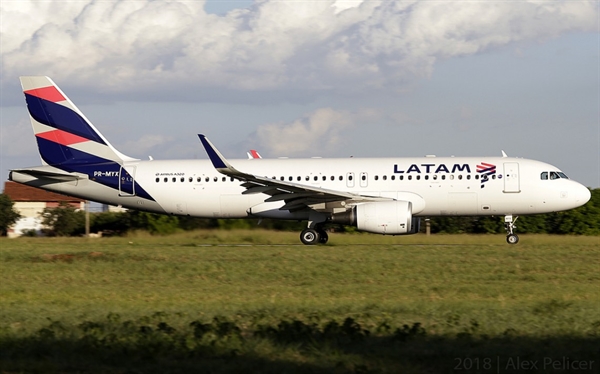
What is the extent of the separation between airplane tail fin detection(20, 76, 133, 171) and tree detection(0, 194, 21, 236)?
58.9 ft

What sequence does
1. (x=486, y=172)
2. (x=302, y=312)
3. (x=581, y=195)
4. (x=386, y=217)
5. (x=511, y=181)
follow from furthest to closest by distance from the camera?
(x=581, y=195) < (x=486, y=172) < (x=511, y=181) < (x=386, y=217) < (x=302, y=312)

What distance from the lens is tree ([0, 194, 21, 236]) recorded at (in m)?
46.3

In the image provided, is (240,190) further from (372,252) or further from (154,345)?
(154,345)

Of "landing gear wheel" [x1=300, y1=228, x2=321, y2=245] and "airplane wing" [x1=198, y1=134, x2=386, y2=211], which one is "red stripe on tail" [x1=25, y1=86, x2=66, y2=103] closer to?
"airplane wing" [x1=198, y1=134, x2=386, y2=211]

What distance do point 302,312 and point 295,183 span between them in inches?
651

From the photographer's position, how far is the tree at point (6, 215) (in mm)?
46316

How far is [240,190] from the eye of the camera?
28406 millimetres

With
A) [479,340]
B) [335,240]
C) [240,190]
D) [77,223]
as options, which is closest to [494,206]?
[335,240]

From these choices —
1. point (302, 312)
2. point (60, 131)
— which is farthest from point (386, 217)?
point (302, 312)

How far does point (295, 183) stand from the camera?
28328 millimetres

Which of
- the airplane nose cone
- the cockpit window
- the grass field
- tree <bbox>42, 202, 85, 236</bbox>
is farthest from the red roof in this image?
the airplane nose cone

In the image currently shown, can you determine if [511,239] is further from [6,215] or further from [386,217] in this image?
[6,215]

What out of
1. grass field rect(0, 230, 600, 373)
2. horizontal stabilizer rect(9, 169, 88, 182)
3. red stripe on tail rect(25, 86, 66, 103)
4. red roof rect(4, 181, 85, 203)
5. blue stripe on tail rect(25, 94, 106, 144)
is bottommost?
grass field rect(0, 230, 600, 373)

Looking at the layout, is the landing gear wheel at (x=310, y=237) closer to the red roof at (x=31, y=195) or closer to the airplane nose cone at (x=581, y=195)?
the airplane nose cone at (x=581, y=195)
